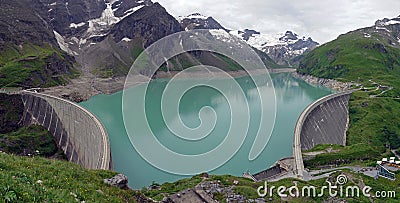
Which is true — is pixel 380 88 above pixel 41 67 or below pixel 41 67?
below

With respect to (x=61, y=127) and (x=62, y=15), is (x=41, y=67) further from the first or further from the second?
(x=62, y=15)

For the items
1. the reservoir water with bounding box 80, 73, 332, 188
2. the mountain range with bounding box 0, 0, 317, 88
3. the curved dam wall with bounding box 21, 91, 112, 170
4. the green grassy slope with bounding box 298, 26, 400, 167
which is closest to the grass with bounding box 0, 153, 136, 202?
the reservoir water with bounding box 80, 73, 332, 188

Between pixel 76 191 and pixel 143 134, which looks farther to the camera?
pixel 143 134

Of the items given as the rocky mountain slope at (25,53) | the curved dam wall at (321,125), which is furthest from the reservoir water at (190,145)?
the rocky mountain slope at (25,53)

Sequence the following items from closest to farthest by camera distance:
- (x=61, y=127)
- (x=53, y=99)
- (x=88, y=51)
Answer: (x=61, y=127)
(x=53, y=99)
(x=88, y=51)

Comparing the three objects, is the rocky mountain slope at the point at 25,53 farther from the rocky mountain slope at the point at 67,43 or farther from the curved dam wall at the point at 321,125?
the curved dam wall at the point at 321,125

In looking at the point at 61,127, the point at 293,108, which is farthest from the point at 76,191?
the point at 293,108
